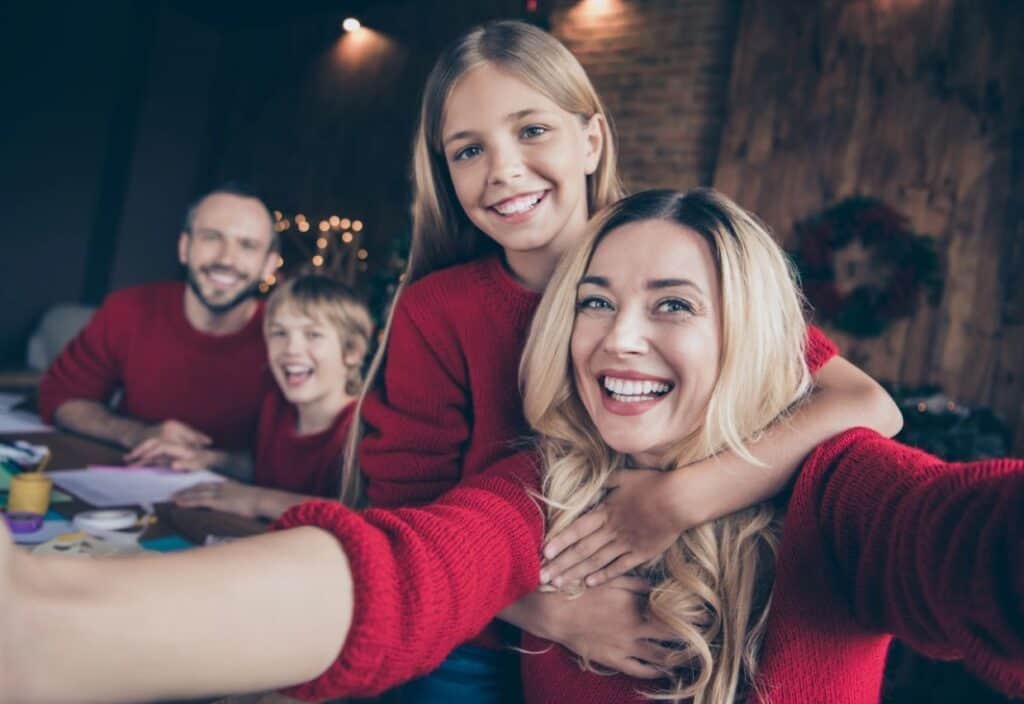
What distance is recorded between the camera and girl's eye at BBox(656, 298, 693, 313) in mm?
1015

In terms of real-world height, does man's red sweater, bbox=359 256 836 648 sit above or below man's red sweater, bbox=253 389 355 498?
above

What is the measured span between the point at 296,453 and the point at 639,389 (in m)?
1.38

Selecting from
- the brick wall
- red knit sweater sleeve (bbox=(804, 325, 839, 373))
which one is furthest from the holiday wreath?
red knit sweater sleeve (bbox=(804, 325, 839, 373))

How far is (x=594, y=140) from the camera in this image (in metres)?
1.48

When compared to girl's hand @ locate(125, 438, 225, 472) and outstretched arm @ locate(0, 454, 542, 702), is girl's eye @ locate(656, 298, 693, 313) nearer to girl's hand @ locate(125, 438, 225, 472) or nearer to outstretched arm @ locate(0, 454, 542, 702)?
outstretched arm @ locate(0, 454, 542, 702)

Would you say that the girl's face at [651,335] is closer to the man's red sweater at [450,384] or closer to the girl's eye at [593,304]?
the girl's eye at [593,304]

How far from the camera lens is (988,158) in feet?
12.2

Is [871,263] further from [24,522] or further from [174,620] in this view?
[174,620]

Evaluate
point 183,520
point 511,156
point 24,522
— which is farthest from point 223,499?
point 511,156

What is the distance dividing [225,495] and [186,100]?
19.9 ft

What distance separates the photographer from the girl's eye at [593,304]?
1.08 meters

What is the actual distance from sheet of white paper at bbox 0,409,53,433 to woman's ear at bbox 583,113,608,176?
6.08 feet

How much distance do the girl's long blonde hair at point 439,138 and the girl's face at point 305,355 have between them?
0.51 meters

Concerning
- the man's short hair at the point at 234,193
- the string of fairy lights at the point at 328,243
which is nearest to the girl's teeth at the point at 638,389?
the man's short hair at the point at 234,193
